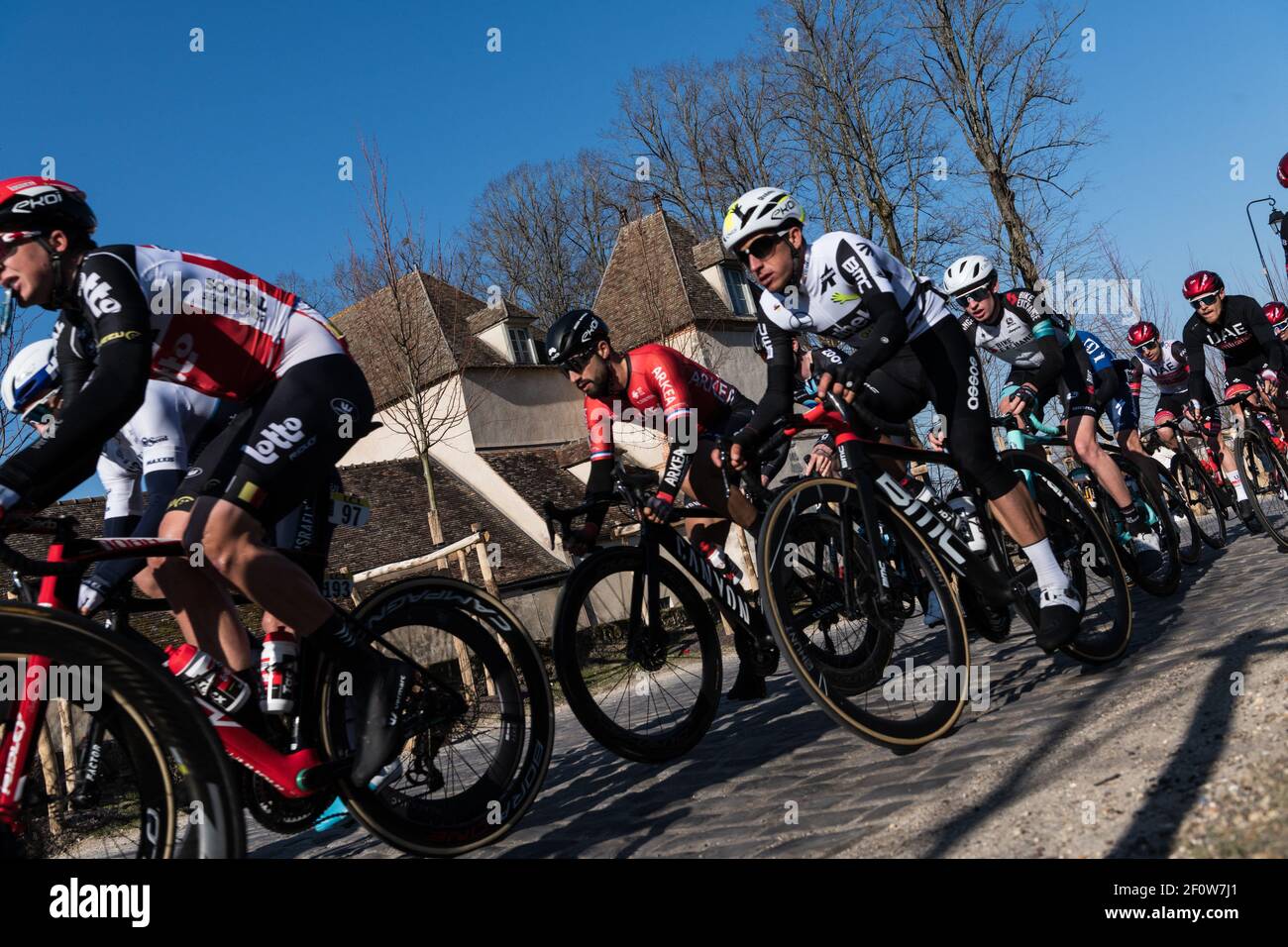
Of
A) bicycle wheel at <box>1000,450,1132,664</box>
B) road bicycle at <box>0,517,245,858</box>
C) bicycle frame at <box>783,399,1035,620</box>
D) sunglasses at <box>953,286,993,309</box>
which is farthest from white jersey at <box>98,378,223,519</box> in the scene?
sunglasses at <box>953,286,993,309</box>

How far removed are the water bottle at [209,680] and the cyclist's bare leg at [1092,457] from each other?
21.2 feet

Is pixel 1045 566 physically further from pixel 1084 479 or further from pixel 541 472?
pixel 541 472

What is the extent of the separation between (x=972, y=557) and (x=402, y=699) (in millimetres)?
2635

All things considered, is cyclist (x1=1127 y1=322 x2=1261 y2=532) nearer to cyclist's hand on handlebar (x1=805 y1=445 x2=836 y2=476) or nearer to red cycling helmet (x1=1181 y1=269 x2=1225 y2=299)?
red cycling helmet (x1=1181 y1=269 x2=1225 y2=299)

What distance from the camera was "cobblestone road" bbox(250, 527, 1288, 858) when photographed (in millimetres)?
3088

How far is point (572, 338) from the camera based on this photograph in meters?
5.75

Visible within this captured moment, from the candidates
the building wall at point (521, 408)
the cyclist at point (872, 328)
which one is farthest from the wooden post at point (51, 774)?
the building wall at point (521, 408)

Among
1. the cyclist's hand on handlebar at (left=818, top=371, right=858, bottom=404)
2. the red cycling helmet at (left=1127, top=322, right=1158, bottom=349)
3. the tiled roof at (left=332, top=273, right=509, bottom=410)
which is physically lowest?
the cyclist's hand on handlebar at (left=818, top=371, right=858, bottom=404)

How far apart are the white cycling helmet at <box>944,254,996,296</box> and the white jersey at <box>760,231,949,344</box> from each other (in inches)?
101

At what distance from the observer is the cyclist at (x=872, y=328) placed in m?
4.90
